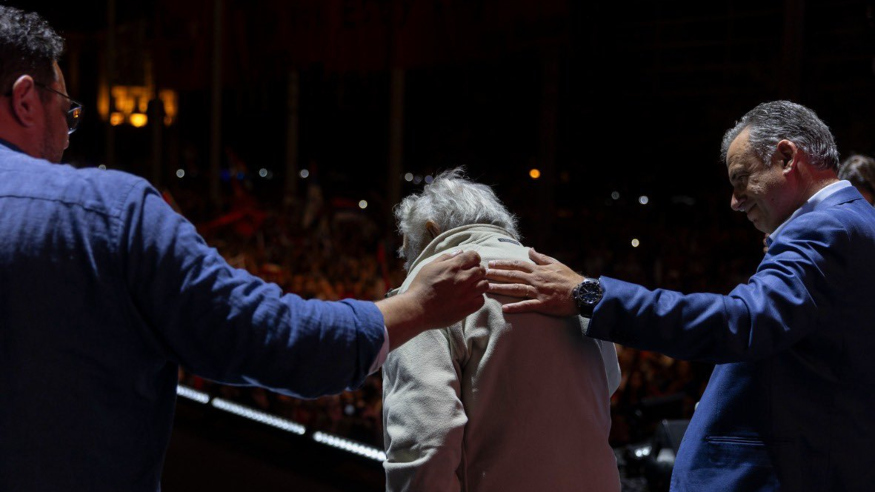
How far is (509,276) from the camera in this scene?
2.31 metres

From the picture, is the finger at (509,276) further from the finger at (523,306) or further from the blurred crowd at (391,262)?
the blurred crowd at (391,262)

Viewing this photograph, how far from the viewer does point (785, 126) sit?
2.47 m

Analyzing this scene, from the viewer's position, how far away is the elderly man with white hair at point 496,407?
2225mm

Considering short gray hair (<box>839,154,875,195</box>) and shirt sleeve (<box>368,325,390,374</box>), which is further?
short gray hair (<box>839,154,875,195</box>)

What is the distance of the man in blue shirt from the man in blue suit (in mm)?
807

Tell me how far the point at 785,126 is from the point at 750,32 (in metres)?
13.8

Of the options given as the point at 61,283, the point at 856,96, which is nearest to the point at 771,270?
the point at 61,283

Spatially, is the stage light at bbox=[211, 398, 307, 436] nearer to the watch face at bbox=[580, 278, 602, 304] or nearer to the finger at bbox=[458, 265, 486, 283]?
the watch face at bbox=[580, 278, 602, 304]

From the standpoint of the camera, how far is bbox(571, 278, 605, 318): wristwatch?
228 centimetres

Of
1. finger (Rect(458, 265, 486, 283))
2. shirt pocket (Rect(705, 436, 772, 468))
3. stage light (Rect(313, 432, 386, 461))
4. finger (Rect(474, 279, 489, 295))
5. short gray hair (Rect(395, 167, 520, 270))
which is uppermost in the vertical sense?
short gray hair (Rect(395, 167, 520, 270))

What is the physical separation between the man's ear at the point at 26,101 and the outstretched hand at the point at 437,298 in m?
0.74

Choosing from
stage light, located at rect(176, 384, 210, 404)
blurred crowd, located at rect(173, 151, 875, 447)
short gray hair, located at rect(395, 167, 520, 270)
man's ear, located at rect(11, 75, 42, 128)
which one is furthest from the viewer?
stage light, located at rect(176, 384, 210, 404)

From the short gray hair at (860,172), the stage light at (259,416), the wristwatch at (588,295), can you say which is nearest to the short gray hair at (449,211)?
the wristwatch at (588,295)

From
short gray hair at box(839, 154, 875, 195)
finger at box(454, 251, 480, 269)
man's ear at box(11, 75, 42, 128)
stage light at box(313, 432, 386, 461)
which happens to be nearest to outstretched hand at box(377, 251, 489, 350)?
finger at box(454, 251, 480, 269)
